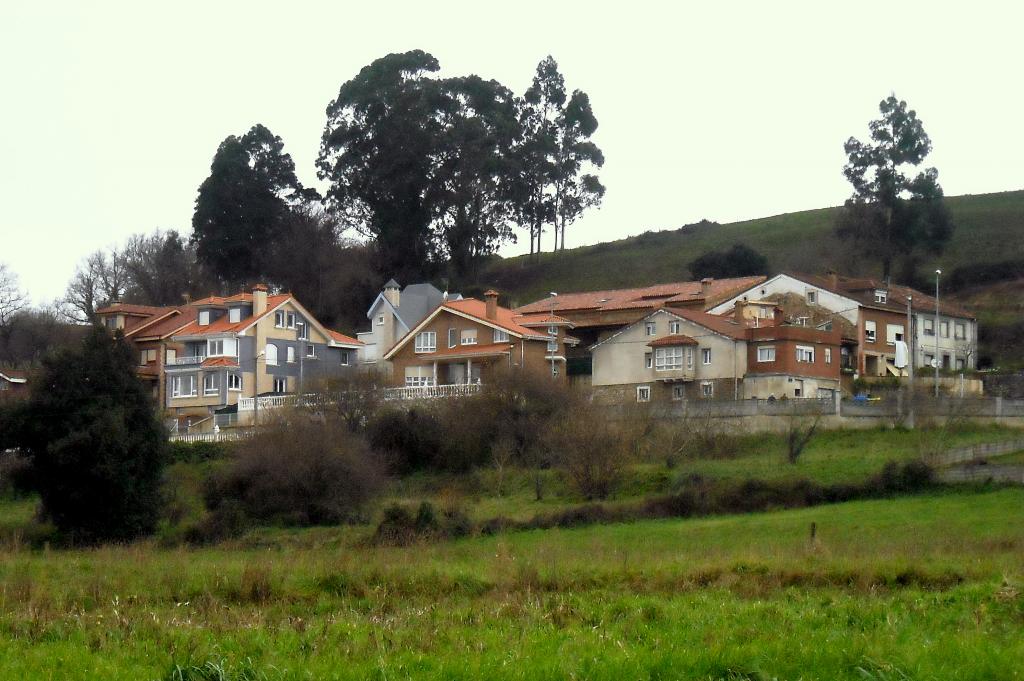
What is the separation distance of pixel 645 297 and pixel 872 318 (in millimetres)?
13803

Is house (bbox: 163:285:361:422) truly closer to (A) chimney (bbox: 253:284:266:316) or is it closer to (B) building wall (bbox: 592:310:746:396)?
(A) chimney (bbox: 253:284:266:316)

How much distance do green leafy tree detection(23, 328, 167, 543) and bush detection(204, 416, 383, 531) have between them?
274cm

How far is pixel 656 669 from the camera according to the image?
13094mm

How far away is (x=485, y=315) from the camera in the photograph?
227 feet

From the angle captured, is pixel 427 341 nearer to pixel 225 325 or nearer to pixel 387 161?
pixel 225 325

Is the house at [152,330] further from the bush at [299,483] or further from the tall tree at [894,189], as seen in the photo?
the tall tree at [894,189]

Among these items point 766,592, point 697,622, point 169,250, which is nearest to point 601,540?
point 766,592

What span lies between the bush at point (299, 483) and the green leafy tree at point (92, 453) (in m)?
2.74

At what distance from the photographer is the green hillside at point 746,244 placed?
9356 centimetres

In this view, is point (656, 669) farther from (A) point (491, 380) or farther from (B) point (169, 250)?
(B) point (169, 250)

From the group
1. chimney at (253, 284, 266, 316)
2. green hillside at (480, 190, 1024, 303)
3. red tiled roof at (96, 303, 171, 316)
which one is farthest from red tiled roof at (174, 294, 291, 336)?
green hillside at (480, 190, 1024, 303)

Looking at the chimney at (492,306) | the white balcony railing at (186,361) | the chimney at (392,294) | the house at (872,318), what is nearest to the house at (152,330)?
the white balcony railing at (186,361)

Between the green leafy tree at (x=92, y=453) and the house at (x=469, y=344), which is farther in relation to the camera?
the house at (x=469, y=344)

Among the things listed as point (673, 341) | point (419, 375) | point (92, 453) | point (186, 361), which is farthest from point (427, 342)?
point (92, 453)
